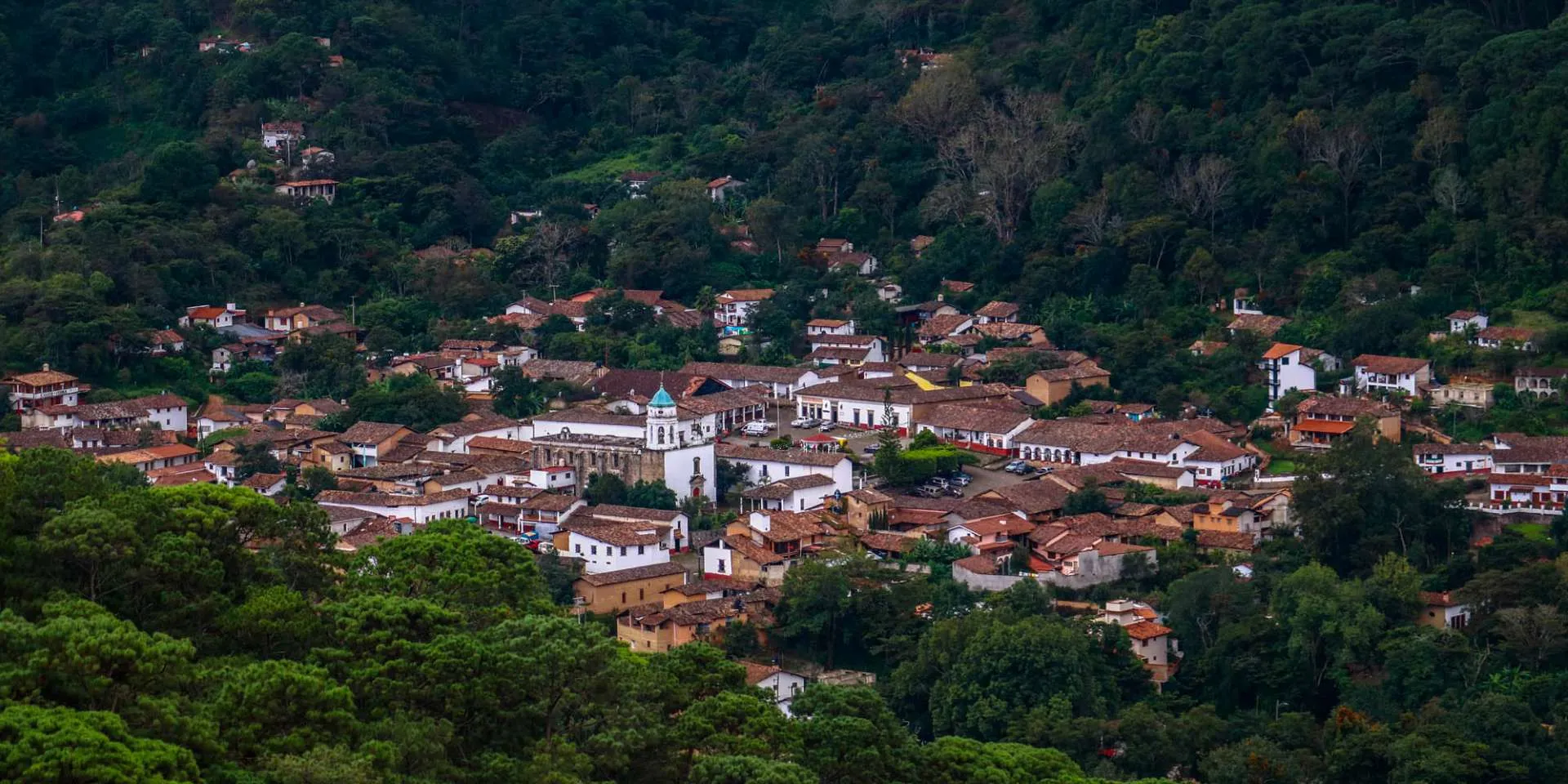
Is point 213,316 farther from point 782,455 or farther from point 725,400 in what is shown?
point 782,455

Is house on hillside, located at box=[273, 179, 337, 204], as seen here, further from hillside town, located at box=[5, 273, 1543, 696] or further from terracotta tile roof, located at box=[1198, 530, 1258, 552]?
terracotta tile roof, located at box=[1198, 530, 1258, 552]

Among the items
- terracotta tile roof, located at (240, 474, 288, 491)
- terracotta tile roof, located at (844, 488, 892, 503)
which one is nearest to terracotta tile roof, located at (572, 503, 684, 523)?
terracotta tile roof, located at (844, 488, 892, 503)

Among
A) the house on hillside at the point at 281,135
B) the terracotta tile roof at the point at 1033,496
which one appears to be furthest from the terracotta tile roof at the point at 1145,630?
the house on hillside at the point at 281,135

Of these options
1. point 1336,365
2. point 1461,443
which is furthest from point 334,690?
point 1336,365

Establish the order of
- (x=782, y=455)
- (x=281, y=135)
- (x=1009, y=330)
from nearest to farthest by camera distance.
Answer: (x=782, y=455), (x=1009, y=330), (x=281, y=135)

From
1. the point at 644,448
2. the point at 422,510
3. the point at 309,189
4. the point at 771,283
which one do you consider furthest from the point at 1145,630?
the point at 309,189

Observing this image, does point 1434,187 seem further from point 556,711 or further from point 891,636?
point 556,711
